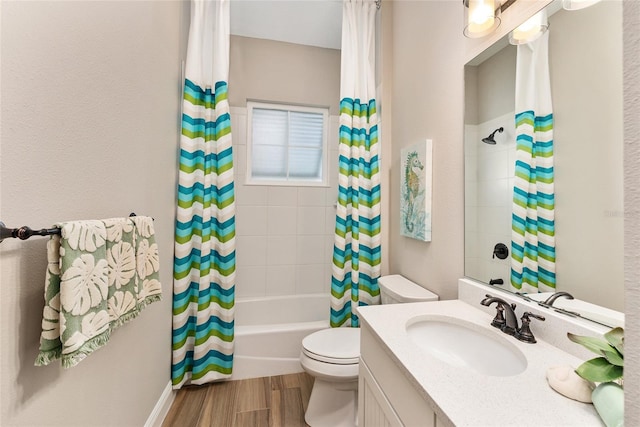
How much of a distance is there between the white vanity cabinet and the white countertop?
0.15 ft

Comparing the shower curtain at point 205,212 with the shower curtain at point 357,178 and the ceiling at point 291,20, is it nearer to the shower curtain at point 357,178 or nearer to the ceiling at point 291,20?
the ceiling at point 291,20

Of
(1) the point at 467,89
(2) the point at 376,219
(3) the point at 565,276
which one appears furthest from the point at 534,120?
(2) the point at 376,219

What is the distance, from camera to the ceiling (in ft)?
6.61

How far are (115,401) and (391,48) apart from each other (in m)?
2.59

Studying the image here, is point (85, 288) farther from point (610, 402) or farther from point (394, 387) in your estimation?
point (610, 402)

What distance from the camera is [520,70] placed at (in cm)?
100

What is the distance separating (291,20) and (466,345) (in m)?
2.53

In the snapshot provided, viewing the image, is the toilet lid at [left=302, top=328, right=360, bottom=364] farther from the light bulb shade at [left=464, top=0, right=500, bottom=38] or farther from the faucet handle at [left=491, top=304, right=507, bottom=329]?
the light bulb shade at [left=464, top=0, right=500, bottom=38]

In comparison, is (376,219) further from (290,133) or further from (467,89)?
(290,133)

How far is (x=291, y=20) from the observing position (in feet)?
7.11

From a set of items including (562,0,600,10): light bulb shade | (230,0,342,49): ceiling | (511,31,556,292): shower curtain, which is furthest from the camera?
(230,0,342,49): ceiling

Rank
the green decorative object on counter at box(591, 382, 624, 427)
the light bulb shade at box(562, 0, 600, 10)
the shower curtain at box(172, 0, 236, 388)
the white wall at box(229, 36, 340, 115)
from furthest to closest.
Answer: the white wall at box(229, 36, 340, 115)
the shower curtain at box(172, 0, 236, 388)
the light bulb shade at box(562, 0, 600, 10)
the green decorative object on counter at box(591, 382, 624, 427)

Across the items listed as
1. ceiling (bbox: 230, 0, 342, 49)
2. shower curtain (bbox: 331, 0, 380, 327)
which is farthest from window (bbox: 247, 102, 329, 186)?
shower curtain (bbox: 331, 0, 380, 327)

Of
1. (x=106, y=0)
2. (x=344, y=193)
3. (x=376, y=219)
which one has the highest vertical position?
(x=106, y=0)
